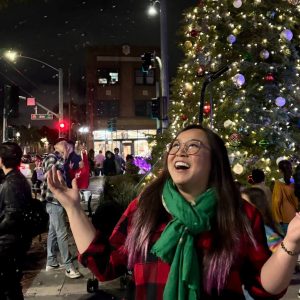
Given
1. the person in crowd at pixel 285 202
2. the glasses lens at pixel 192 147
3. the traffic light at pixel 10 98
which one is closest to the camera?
the glasses lens at pixel 192 147

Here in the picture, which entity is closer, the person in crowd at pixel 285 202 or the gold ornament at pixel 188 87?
the person in crowd at pixel 285 202

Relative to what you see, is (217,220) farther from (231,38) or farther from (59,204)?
(231,38)

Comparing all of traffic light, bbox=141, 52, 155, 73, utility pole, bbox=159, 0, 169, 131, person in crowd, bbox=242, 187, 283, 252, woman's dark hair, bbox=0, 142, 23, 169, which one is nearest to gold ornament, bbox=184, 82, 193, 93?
utility pole, bbox=159, 0, 169, 131

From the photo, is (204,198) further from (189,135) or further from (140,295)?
(140,295)

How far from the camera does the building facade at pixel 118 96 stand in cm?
4556

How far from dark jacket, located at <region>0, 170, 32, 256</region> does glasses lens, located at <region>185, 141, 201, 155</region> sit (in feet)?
8.65

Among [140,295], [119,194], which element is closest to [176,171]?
[140,295]

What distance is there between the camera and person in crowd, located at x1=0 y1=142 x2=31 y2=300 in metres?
4.26

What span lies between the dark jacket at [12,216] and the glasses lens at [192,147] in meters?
2.64

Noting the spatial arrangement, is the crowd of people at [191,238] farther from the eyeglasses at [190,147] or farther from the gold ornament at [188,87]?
A: the gold ornament at [188,87]

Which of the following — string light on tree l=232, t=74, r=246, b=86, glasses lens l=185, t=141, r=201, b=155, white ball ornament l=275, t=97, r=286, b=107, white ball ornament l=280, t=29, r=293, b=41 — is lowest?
glasses lens l=185, t=141, r=201, b=155

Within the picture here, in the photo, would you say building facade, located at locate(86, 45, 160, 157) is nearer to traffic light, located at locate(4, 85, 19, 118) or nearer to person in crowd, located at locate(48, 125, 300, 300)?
traffic light, located at locate(4, 85, 19, 118)

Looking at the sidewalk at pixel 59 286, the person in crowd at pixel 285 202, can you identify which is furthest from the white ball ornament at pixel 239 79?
the sidewalk at pixel 59 286

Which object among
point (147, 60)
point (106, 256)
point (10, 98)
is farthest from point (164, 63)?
point (106, 256)
